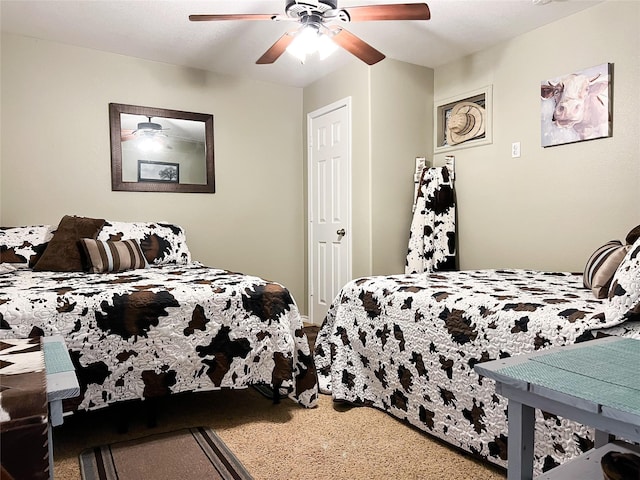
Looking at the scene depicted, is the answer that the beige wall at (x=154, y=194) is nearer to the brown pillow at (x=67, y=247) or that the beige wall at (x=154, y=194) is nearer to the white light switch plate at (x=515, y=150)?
the brown pillow at (x=67, y=247)

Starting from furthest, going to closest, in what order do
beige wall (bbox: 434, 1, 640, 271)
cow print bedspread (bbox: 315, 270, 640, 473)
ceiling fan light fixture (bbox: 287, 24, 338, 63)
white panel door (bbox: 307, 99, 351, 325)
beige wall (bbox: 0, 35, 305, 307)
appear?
white panel door (bbox: 307, 99, 351, 325)
beige wall (bbox: 0, 35, 305, 307)
beige wall (bbox: 434, 1, 640, 271)
ceiling fan light fixture (bbox: 287, 24, 338, 63)
cow print bedspread (bbox: 315, 270, 640, 473)

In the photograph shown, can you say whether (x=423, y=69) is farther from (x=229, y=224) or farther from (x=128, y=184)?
(x=128, y=184)

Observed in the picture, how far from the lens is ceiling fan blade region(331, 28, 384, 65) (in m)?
2.51

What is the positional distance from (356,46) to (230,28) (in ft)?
3.31

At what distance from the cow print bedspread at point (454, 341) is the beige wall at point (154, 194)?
1.79 meters

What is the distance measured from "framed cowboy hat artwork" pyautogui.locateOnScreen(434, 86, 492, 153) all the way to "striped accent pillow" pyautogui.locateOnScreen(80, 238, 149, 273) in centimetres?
258

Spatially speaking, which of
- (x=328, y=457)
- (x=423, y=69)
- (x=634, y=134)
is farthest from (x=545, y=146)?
(x=328, y=457)

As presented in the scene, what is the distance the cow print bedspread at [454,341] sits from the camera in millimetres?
1580

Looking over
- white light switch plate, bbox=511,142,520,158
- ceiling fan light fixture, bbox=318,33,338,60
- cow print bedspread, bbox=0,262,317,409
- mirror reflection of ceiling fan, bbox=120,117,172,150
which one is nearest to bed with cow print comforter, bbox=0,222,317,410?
cow print bedspread, bbox=0,262,317,409

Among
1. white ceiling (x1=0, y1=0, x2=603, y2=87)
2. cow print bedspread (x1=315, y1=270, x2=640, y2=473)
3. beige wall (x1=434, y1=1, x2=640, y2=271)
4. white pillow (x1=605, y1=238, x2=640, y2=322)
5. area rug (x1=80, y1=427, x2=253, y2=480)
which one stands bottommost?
area rug (x1=80, y1=427, x2=253, y2=480)

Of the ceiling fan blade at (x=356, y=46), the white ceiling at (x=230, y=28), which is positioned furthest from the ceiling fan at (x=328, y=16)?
the white ceiling at (x=230, y=28)

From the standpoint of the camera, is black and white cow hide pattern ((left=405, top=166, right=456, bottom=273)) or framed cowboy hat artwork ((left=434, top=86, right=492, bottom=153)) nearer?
framed cowboy hat artwork ((left=434, top=86, right=492, bottom=153))

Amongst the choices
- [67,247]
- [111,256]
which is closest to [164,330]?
[111,256]

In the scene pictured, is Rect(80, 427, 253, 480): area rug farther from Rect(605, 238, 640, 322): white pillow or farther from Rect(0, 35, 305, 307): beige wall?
Rect(0, 35, 305, 307): beige wall
